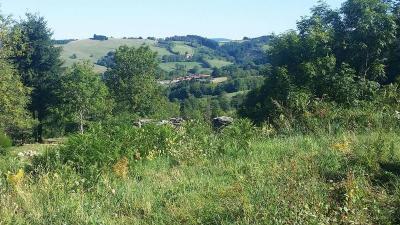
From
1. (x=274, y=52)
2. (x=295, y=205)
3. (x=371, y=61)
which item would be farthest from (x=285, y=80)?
(x=295, y=205)

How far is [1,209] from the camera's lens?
202 inches

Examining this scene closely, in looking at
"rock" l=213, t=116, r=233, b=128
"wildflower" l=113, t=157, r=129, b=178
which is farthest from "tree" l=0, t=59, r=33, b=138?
"wildflower" l=113, t=157, r=129, b=178

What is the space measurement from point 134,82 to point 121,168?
137 ft

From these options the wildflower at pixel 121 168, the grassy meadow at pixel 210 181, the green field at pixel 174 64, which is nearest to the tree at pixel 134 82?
the grassy meadow at pixel 210 181

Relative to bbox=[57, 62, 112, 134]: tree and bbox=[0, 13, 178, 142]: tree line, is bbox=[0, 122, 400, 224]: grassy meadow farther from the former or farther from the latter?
bbox=[57, 62, 112, 134]: tree

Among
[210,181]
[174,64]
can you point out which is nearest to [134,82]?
[210,181]

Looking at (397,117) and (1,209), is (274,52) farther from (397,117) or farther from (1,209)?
(1,209)

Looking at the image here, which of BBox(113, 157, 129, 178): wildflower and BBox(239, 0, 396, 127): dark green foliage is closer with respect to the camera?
BBox(113, 157, 129, 178): wildflower

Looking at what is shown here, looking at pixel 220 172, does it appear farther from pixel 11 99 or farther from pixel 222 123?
pixel 11 99

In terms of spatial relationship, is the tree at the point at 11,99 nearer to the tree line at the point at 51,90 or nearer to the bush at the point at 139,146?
the tree line at the point at 51,90

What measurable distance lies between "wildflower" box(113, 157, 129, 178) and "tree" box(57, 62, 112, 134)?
1296 inches

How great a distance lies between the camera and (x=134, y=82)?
4794cm

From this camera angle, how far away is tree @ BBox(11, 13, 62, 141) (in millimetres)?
40469

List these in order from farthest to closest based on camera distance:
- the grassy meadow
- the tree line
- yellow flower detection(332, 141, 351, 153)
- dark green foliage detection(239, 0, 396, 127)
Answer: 1. the tree line
2. dark green foliage detection(239, 0, 396, 127)
3. yellow flower detection(332, 141, 351, 153)
4. the grassy meadow
